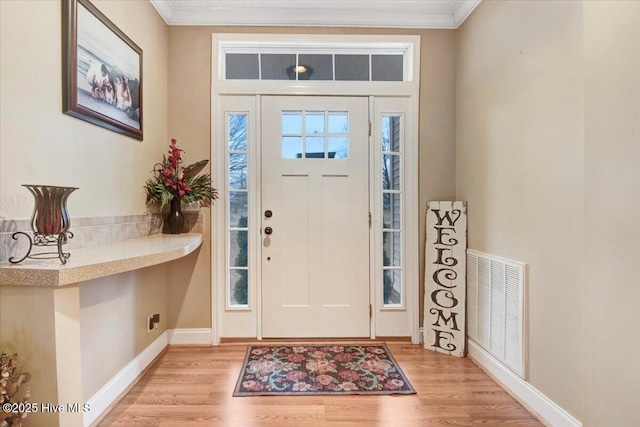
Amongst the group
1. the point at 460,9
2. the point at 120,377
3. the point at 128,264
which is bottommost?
the point at 120,377

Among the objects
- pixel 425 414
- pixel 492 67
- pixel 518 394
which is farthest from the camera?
pixel 492 67

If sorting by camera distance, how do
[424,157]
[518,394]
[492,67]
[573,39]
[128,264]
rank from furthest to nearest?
[424,157], [492,67], [518,394], [573,39], [128,264]

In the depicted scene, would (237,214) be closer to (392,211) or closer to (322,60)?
(392,211)

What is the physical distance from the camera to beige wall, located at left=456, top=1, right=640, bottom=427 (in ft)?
3.52

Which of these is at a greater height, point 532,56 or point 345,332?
point 532,56

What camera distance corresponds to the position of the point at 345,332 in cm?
266

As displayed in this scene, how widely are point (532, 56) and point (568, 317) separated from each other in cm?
146

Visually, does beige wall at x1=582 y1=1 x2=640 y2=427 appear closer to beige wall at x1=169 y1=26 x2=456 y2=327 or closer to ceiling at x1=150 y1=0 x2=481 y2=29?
beige wall at x1=169 y1=26 x2=456 y2=327

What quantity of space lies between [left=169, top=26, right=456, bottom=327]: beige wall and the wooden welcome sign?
10 cm

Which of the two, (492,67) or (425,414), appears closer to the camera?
(425,414)

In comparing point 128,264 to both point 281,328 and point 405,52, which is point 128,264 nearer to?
point 281,328

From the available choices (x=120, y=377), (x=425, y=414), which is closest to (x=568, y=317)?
(x=425, y=414)

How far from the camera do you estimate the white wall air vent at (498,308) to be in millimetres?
1860

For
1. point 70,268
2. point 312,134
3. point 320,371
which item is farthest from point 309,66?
point 320,371
